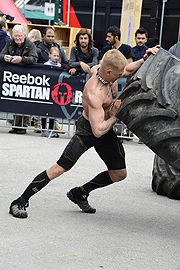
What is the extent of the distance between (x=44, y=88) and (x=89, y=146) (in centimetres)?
508

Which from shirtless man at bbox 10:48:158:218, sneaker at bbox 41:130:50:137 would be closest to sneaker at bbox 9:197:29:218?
shirtless man at bbox 10:48:158:218

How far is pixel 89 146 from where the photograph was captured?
437 centimetres

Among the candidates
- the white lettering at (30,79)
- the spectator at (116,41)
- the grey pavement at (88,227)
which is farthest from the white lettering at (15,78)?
the grey pavement at (88,227)

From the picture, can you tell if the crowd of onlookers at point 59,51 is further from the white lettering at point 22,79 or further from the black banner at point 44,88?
the white lettering at point 22,79

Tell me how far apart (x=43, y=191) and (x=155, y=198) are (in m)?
1.37

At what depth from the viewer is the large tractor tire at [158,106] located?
3.69m

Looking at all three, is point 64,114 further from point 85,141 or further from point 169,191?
point 85,141

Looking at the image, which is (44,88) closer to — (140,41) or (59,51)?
(59,51)

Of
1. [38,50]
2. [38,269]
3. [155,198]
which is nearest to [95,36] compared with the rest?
[38,50]

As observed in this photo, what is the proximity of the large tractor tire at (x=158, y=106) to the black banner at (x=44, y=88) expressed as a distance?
531 centimetres

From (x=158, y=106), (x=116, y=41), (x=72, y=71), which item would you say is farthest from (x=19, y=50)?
(x=158, y=106)

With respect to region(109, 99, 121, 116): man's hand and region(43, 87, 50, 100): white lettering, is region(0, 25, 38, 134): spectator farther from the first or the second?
region(109, 99, 121, 116): man's hand

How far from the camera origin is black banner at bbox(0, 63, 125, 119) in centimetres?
921

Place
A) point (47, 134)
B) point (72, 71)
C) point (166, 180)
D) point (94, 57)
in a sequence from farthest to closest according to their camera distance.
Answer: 1. point (47, 134)
2. point (94, 57)
3. point (72, 71)
4. point (166, 180)
